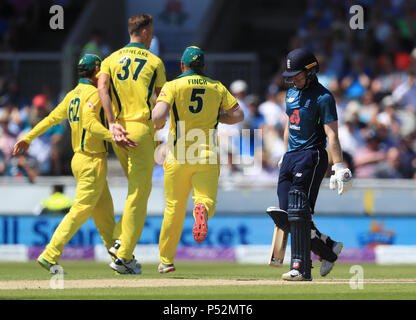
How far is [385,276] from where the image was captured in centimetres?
1108

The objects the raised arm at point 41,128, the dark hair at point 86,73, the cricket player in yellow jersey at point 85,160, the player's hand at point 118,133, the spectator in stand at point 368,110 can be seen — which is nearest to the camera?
the player's hand at point 118,133

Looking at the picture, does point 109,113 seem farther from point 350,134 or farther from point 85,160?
point 350,134

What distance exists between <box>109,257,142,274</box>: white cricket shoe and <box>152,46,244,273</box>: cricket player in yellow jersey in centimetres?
39

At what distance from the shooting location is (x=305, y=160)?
9680 mm

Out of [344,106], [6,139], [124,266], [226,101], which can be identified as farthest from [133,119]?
[6,139]

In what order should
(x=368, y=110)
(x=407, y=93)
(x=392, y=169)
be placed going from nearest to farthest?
(x=392, y=169)
(x=368, y=110)
(x=407, y=93)

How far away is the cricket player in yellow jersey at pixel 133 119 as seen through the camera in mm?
10461

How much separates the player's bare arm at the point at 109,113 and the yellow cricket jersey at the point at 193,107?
0.51m

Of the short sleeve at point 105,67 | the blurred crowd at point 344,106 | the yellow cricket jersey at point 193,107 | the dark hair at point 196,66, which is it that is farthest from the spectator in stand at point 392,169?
the short sleeve at point 105,67

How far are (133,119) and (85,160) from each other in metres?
0.72

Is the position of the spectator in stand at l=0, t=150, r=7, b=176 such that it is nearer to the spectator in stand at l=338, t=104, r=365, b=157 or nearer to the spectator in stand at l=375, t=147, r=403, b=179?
the spectator in stand at l=338, t=104, r=365, b=157

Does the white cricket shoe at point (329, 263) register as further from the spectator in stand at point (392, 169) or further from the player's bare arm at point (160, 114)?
the spectator in stand at point (392, 169)

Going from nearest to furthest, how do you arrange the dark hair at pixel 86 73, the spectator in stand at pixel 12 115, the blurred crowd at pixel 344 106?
the dark hair at pixel 86 73, the blurred crowd at pixel 344 106, the spectator in stand at pixel 12 115
